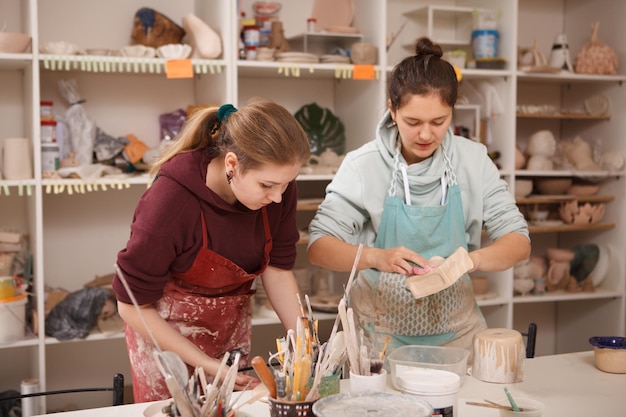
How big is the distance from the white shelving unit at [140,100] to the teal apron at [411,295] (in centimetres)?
104

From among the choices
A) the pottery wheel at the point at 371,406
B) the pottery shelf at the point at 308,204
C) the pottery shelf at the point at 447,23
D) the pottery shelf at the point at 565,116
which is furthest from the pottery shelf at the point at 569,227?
the pottery wheel at the point at 371,406

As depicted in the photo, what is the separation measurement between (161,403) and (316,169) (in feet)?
6.00

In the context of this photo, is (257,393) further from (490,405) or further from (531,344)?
(531,344)

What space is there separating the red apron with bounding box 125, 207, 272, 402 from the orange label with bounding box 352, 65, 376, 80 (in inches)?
53.7

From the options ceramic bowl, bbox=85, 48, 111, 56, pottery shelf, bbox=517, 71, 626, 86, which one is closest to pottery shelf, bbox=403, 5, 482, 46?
pottery shelf, bbox=517, 71, 626, 86

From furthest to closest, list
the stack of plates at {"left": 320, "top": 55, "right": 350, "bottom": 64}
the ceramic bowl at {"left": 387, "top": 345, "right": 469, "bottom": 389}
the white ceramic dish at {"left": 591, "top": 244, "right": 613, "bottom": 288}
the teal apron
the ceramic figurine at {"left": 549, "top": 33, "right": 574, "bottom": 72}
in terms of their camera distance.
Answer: the white ceramic dish at {"left": 591, "top": 244, "right": 613, "bottom": 288} → the ceramic figurine at {"left": 549, "top": 33, "right": 574, "bottom": 72} → the stack of plates at {"left": 320, "top": 55, "right": 350, "bottom": 64} → the teal apron → the ceramic bowl at {"left": 387, "top": 345, "right": 469, "bottom": 389}

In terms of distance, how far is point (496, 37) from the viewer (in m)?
3.44

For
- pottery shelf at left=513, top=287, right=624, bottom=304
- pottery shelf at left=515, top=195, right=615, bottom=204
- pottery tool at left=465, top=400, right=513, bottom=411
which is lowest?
pottery shelf at left=513, top=287, right=624, bottom=304

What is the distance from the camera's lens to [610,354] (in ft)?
5.97

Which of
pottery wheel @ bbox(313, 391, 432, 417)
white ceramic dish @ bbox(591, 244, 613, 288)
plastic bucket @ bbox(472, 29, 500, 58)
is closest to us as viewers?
pottery wheel @ bbox(313, 391, 432, 417)

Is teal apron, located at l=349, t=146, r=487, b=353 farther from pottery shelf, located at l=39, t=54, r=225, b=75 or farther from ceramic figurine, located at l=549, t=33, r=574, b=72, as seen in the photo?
ceramic figurine, located at l=549, t=33, r=574, b=72

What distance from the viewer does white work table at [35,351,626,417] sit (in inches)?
61.6

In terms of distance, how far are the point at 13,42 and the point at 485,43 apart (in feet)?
6.55

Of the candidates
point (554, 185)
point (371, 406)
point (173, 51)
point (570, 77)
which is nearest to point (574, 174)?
point (554, 185)
